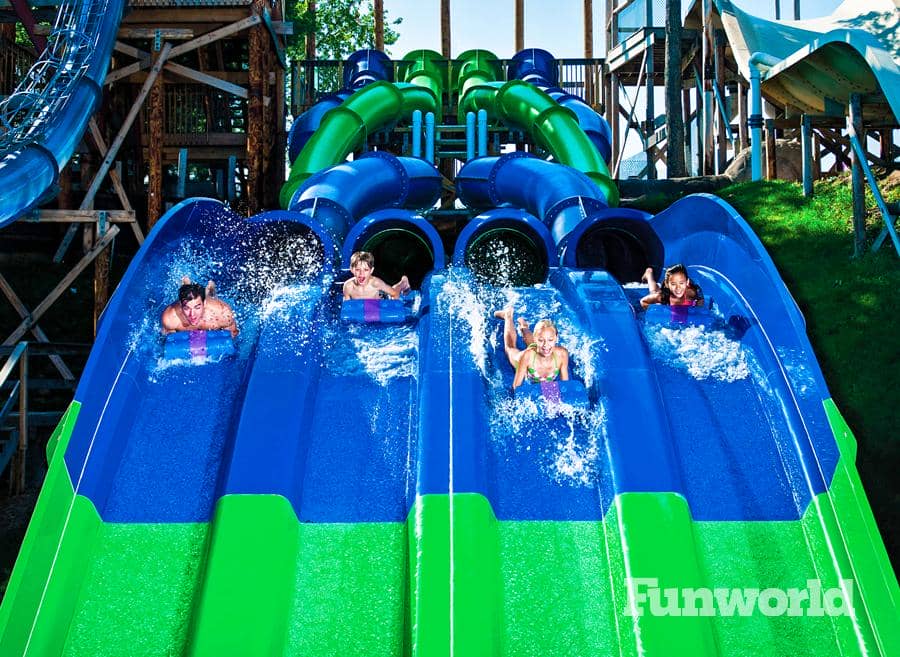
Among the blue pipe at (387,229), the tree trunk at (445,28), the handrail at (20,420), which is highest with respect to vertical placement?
the tree trunk at (445,28)

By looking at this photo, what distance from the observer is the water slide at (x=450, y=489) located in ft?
13.3

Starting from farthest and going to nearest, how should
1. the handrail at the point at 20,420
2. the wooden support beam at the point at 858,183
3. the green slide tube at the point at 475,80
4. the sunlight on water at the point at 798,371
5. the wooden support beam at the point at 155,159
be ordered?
the green slide tube at the point at 475,80, the wooden support beam at the point at 155,159, the wooden support beam at the point at 858,183, the handrail at the point at 20,420, the sunlight on water at the point at 798,371

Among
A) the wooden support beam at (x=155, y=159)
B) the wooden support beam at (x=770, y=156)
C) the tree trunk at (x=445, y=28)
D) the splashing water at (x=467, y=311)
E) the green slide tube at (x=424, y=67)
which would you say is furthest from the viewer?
the tree trunk at (x=445, y=28)

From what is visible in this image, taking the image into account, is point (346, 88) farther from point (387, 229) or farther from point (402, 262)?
point (387, 229)

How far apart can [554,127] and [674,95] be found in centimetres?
487

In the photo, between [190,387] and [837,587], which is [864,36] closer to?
[837,587]

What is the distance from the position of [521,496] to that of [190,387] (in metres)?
2.06

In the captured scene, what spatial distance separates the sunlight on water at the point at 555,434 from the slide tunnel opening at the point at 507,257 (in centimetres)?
297

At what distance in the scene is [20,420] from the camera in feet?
27.5

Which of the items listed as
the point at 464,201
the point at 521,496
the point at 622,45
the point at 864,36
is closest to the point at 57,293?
the point at 464,201

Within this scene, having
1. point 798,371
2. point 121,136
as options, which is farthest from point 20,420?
point 798,371

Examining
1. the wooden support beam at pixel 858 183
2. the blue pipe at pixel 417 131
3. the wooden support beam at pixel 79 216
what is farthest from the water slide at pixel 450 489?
the blue pipe at pixel 417 131

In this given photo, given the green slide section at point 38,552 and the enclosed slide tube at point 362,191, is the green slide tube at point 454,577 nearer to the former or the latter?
the green slide section at point 38,552

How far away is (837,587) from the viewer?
13.8ft
